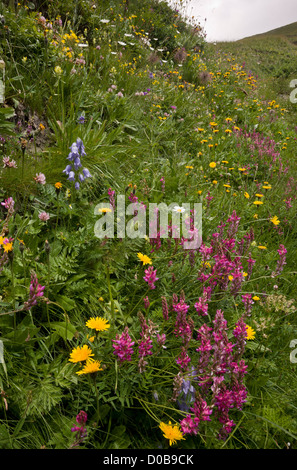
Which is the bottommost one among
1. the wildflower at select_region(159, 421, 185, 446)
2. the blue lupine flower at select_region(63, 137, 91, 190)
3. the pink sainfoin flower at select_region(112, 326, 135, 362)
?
the wildflower at select_region(159, 421, 185, 446)

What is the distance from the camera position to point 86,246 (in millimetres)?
1884

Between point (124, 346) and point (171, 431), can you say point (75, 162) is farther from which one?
point (171, 431)

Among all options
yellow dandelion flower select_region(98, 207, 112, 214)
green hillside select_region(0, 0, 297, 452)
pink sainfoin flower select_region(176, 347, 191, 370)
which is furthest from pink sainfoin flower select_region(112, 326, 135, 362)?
yellow dandelion flower select_region(98, 207, 112, 214)

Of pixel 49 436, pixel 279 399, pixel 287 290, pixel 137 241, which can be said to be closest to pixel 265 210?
pixel 287 290

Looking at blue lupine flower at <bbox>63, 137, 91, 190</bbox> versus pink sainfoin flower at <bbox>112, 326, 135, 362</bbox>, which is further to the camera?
blue lupine flower at <bbox>63, 137, 91, 190</bbox>

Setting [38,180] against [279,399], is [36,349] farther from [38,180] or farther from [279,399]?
[279,399]

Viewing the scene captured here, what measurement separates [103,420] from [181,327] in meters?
0.52

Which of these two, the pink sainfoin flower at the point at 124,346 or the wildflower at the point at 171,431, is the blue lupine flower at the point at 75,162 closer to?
the pink sainfoin flower at the point at 124,346

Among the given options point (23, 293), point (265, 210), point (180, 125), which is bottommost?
point (23, 293)

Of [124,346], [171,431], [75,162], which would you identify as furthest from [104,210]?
[171,431]

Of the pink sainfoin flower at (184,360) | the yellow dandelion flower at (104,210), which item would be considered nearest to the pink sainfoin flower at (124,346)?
the pink sainfoin flower at (184,360)

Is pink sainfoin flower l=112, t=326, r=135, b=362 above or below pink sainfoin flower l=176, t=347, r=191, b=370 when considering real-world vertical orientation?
above

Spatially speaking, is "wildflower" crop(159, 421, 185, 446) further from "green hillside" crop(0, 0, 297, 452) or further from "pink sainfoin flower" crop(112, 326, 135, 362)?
"pink sainfoin flower" crop(112, 326, 135, 362)

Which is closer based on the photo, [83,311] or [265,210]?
[83,311]
